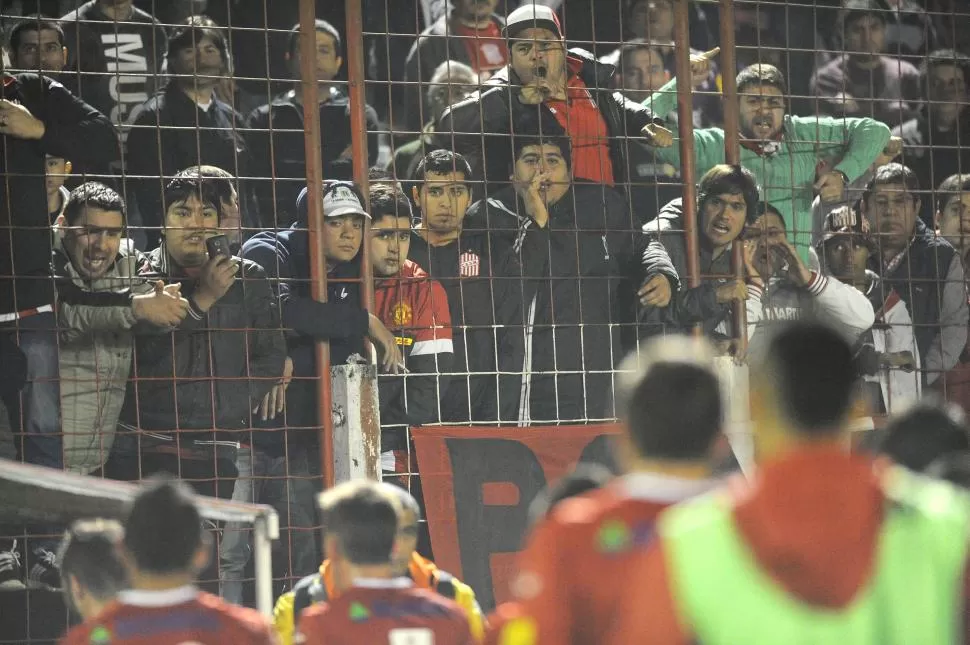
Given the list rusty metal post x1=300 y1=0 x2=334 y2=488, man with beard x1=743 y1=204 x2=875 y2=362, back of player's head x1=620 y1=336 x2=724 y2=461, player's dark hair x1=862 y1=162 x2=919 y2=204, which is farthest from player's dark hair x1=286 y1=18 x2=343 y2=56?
Result: back of player's head x1=620 y1=336 x2=724 y2=461

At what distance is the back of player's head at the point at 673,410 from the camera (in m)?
3.23

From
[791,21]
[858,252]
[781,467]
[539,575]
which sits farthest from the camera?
[791,21]

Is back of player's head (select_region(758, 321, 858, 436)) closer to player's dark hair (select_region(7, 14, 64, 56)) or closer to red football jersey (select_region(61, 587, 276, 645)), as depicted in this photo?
red football jersey (select_region(61, 587, 276, 645))

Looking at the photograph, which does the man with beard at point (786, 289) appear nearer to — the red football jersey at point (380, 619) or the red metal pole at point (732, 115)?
the red metal pole at point (732, 115)

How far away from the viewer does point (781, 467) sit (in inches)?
113

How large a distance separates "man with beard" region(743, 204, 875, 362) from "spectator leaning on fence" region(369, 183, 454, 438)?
6.21 feet

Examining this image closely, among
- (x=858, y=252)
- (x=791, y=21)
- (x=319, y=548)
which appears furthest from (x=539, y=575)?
(x=791, y=21)

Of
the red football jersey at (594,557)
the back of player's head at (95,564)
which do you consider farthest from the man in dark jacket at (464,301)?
the red football jersey at (594,557)

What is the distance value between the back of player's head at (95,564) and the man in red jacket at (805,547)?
181 cm

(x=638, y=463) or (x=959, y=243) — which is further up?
(x=959, y=243)

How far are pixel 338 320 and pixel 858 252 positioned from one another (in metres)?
3.29

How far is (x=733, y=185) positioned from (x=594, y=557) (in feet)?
18.4

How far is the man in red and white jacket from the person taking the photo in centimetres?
793

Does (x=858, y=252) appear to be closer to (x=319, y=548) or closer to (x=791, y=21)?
(x=791, y=21)
